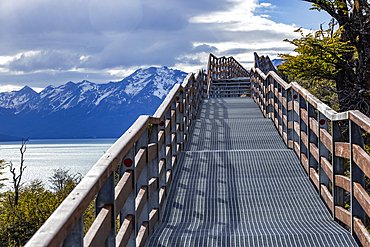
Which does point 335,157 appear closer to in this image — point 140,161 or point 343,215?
point 343,215

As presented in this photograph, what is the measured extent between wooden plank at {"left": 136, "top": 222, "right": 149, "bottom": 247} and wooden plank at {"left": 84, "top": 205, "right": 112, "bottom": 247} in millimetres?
870

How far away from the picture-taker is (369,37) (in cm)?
964

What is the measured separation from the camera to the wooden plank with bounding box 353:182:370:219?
9.62 feet

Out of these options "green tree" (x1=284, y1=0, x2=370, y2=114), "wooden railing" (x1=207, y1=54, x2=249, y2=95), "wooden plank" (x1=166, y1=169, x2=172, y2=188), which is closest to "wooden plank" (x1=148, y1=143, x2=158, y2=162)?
"wooden plank" (x1=166, y1=169, x2=172, y2=188)

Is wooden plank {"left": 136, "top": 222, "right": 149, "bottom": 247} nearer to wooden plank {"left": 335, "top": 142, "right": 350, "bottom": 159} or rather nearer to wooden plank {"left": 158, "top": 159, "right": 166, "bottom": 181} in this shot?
wooden plank {"left": 158, "top": 159, "right": 166, "bottom": 181}

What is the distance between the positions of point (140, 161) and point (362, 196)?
73.8 inches

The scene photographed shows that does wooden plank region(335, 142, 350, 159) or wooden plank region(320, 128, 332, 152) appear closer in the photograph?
wooden plank region(335, 142, 350, 159)

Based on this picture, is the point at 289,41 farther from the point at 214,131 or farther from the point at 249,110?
the point at 214,131

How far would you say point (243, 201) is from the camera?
4293mm

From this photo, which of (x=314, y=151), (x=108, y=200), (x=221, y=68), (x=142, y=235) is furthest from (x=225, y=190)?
(x=221, y=68)

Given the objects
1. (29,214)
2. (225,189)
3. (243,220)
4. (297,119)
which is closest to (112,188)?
(243,220)

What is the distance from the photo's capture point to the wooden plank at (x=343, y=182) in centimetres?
337

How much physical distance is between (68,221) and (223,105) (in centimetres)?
1072

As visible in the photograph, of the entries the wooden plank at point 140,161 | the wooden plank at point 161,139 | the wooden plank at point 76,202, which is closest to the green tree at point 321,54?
the wooden plank at point 161,139
